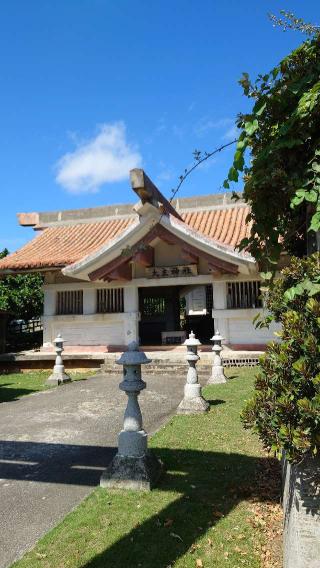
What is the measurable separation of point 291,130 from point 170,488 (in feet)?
11.9

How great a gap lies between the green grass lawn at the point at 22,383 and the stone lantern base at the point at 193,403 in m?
4.51

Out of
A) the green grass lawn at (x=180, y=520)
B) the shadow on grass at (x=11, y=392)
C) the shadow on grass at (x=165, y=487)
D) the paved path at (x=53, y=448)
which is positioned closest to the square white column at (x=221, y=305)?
the paved path at (x=53, y=448)

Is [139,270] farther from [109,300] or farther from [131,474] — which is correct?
[131,474]

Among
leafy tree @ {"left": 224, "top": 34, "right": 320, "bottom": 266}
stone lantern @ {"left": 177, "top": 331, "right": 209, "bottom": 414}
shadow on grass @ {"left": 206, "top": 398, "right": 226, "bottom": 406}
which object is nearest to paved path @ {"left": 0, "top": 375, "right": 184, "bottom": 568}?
stone lantern @ {"left": 177, "top": 331, "right": 209, "bottom": 414}

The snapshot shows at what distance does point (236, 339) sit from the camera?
13.7 m

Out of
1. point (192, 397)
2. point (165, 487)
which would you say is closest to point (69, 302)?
point (192, 397)

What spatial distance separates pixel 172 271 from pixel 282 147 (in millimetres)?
11552

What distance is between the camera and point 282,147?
113 inches

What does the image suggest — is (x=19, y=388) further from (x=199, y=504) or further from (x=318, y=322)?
(x=318, y=322)

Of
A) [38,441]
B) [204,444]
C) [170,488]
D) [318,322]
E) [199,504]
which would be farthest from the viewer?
[38,441]

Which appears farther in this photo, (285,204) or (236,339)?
(236,339)

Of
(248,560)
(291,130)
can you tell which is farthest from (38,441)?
(291,130)

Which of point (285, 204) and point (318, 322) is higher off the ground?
point (285, 204)

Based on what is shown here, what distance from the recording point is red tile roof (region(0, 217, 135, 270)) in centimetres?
1480
